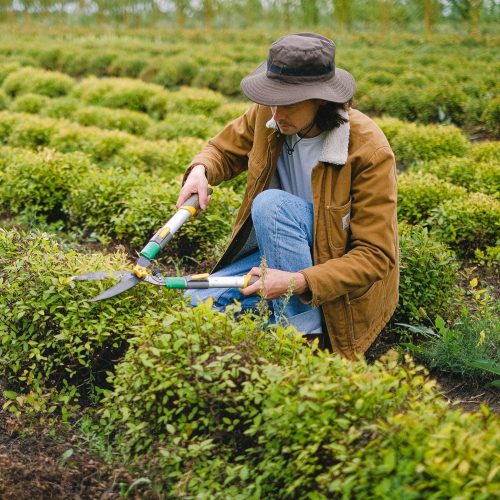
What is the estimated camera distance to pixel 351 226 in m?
2.86

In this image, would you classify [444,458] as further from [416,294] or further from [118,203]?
[118,203]

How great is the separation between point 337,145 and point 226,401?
110cm

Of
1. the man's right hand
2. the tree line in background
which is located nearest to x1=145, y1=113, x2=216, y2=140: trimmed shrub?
the man's right hand

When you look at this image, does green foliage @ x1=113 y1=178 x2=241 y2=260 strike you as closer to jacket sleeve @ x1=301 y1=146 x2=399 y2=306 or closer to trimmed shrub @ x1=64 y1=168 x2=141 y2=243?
trimmed shrub @ x1=64 y1=168 x2=141 y2=243

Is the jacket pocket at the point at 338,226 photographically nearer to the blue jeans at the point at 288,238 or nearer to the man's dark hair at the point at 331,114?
the blue jeans at the point at 288,238

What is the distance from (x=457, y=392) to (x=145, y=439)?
4.84 feet

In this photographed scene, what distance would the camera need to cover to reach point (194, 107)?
8969 mm

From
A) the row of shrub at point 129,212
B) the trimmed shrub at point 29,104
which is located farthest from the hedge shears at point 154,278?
the trimmed shrub at point 29,104

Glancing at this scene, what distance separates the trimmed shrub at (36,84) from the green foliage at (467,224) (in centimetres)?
849

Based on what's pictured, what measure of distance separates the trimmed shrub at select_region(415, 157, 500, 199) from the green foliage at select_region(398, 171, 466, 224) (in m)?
0.41

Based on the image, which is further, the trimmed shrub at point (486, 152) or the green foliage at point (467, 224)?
the trimmed shrub at point (486, 152)

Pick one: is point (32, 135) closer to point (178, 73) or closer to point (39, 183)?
point (39, 183)

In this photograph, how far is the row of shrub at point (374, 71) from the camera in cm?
895

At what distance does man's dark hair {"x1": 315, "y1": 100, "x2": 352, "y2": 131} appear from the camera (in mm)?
→ 2840
